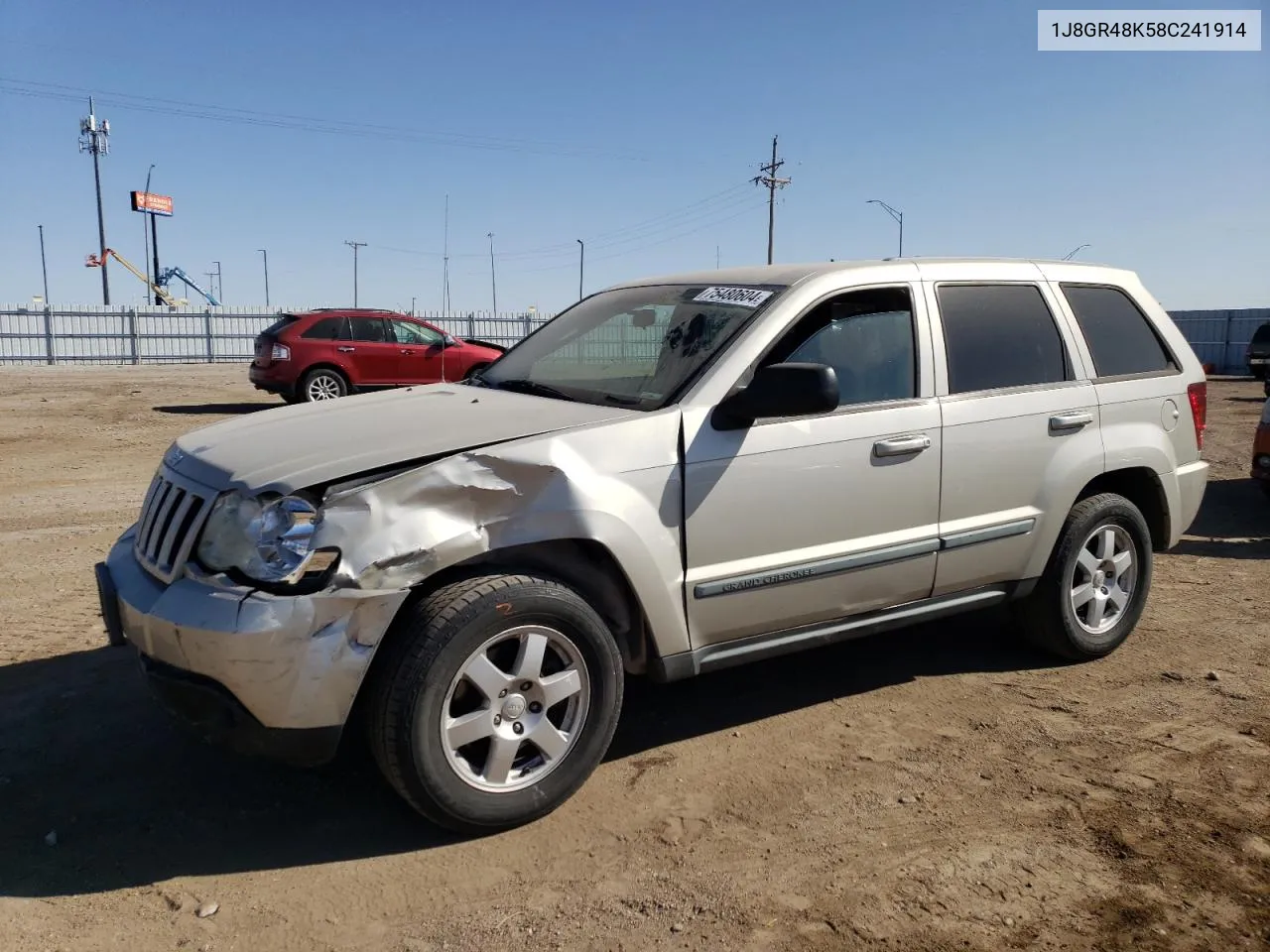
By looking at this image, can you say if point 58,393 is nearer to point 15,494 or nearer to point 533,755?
point 15,494

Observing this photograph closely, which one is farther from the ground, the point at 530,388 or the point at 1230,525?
the point at 530,388

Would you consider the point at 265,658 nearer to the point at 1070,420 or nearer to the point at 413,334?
the point at 1070,420

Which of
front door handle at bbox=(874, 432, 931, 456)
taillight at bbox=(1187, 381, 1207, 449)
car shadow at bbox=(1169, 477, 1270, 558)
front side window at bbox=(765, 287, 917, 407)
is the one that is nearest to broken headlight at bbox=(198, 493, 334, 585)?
front side window at bbox=(765, 287, 917, 407)

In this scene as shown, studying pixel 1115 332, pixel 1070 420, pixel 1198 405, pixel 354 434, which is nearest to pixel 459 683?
pixel 354 434

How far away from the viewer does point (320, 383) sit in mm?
16484

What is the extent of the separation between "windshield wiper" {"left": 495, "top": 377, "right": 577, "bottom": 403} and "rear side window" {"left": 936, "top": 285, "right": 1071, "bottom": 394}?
1.61 meters

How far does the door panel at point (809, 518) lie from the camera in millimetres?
3652

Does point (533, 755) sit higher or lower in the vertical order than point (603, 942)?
higher

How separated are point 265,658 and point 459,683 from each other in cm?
58

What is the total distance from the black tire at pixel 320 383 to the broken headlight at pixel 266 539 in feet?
44.5

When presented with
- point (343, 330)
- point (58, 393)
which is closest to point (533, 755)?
point (343, 330)

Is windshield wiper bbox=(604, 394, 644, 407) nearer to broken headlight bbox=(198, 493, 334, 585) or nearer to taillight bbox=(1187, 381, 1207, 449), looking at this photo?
broken headlight bbox=(198, 493, 334, 585)

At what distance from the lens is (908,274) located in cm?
438

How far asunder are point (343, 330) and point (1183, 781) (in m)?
15.1
